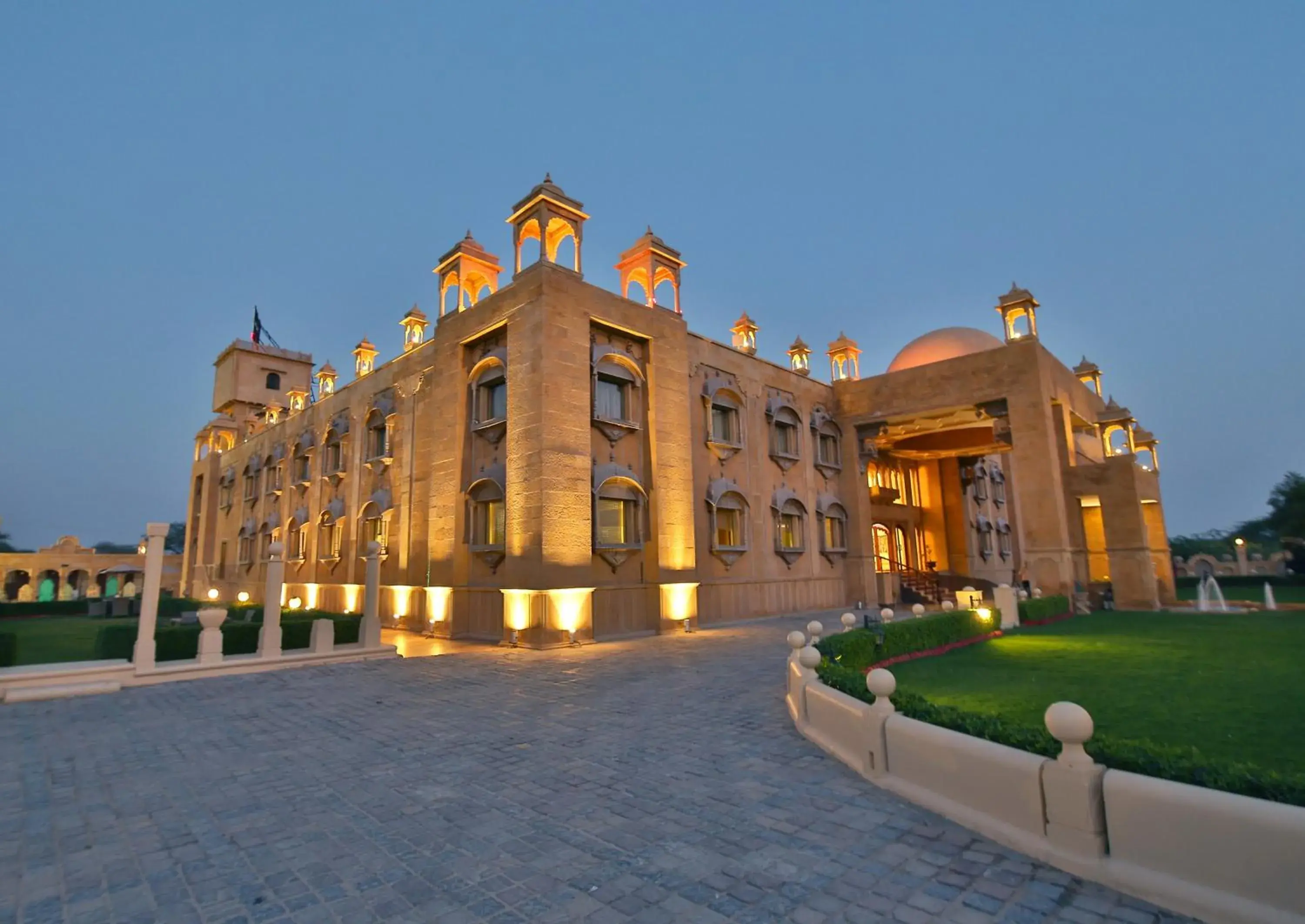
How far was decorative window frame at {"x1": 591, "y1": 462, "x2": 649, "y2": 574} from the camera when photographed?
17.9 meters

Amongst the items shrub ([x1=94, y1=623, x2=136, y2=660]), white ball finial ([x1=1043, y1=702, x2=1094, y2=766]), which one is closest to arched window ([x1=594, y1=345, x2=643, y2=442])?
shrub ([x1=94, y1=623, x2=136, y2=660])

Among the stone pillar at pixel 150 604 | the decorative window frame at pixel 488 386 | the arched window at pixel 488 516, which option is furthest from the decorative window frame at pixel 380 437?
the stone pillar at pixel 150 604

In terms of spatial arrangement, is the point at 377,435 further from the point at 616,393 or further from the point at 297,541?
Answer: the point at 616,393

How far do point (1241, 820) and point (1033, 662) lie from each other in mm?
10108

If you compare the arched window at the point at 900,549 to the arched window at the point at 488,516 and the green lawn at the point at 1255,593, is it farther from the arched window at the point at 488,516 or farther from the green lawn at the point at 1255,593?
the arched window at the point at 488,516

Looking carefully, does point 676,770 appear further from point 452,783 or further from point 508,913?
point 508,913

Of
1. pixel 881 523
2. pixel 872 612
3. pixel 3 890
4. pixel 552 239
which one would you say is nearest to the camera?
pixel 3 890

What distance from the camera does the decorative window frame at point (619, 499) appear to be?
17859 mm

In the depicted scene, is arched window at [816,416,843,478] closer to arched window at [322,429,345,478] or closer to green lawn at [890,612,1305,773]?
green lawn at [890,612,1305,773]

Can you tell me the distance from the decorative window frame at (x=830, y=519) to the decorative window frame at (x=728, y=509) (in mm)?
5170

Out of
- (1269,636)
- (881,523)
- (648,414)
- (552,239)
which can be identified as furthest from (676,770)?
(881,523)

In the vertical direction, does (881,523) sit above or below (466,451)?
below

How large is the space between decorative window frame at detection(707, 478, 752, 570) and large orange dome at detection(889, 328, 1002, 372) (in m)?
12.1

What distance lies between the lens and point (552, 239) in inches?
741
